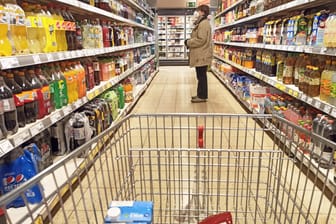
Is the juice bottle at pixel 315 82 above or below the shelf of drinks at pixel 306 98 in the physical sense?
above

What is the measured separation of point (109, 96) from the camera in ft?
11.4

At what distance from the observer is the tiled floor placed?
1.33 meters

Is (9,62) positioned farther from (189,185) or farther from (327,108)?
(327,108)

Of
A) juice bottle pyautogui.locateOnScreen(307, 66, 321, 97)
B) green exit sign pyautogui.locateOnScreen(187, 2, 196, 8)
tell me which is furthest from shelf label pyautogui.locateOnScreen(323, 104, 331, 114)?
green exit sign pyautogui.locateOnScreen(187, 2, 196, 8)

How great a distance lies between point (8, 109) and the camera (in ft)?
5.25

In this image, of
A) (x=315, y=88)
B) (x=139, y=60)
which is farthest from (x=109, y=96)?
(x=139, y=60)

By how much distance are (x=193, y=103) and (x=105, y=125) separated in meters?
2.30

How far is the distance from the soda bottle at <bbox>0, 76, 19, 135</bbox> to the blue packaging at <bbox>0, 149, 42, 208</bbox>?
177mm

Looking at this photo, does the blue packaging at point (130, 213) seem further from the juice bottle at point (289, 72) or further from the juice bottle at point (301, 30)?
the juice bottle at point (289, 72)

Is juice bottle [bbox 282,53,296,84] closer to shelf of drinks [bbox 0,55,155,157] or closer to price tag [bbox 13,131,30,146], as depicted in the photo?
shelf of drinks [bbox 0,55,155,157]

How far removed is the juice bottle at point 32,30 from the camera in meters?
1.95

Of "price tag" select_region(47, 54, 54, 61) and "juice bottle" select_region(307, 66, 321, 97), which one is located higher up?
"price tag" select_region(47, 54, 54, 61)

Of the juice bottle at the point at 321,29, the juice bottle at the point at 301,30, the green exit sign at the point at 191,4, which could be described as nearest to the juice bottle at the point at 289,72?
the juice bottle at the point at 301,30

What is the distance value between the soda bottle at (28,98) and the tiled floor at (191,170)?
535 mm
